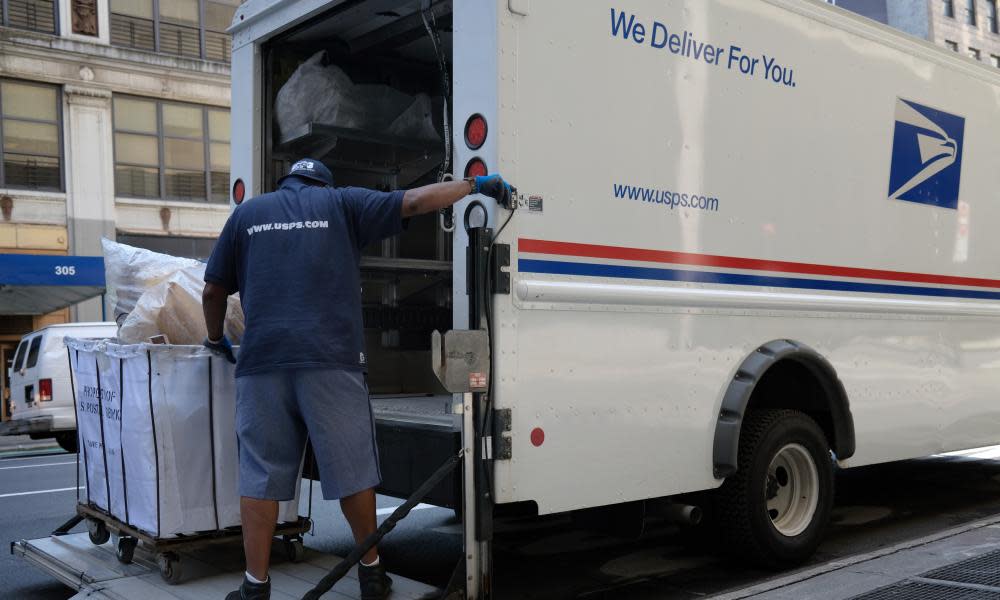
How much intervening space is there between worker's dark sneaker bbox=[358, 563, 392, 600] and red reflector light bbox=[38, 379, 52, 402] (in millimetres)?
10584

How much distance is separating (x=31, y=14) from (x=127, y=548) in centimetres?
1812

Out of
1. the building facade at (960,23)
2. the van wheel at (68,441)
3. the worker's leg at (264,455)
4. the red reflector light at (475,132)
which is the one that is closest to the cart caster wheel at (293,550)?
the worker's leg at (264,455)

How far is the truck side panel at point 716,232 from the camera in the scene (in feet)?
12.7

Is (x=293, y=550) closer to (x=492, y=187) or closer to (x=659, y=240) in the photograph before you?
(x=492, y=187)

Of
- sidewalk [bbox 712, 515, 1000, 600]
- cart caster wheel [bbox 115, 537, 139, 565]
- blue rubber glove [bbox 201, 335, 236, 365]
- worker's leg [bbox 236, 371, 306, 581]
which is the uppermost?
blue rubber glove [bbox 201, 335, 236, 365]

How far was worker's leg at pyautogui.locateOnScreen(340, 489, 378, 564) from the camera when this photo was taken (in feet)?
12.4

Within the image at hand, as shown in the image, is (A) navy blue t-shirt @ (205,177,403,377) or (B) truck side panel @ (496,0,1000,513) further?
(B) truck side panel @ (496,0,1000,513)

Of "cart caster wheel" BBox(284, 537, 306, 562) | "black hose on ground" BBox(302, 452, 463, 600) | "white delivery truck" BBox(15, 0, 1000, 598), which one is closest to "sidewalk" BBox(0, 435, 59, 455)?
"white delivery truck" BBox(15, 0, 1000, 598)

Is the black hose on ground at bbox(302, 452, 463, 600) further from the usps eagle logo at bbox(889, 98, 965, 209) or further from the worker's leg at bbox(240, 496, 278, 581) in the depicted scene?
the usps eagle logo at bbox(889, 98, 965, 209)

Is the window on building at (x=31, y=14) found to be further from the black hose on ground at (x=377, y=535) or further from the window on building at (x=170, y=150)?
the black hose on ground at (x=377, y=535)

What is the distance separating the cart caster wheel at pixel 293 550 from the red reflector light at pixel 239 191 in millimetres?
1860

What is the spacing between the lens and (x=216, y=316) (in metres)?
4.03

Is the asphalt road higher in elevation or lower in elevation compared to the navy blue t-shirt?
lower

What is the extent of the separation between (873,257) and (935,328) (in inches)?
30.9
